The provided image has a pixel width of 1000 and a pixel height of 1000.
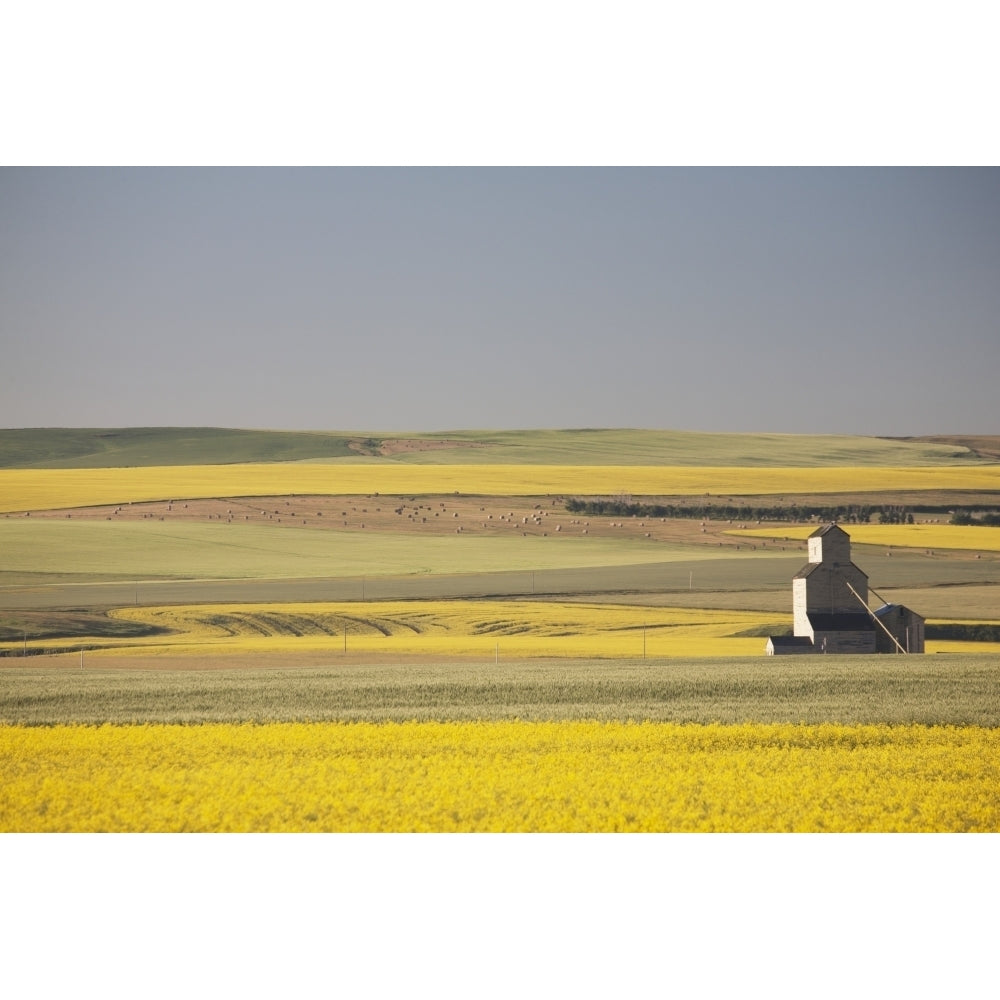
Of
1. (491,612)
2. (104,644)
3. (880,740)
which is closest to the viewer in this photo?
(880,740)

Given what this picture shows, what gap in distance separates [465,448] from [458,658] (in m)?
9.58

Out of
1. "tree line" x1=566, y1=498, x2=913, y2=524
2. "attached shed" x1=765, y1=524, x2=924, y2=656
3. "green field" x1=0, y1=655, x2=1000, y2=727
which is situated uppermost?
"tree line" x1=566, y1=498, x2=913, y2=524

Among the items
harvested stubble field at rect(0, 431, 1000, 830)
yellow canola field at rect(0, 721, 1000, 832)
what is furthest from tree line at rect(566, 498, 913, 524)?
yellow canola field at rect(0, 721, 1000, 832)

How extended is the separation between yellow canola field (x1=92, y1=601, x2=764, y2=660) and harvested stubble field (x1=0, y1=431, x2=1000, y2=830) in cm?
6

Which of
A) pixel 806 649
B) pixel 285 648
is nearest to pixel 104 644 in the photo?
pixel 285 648

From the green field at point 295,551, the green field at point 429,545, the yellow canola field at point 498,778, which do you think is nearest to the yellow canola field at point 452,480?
the green field at point 429,545

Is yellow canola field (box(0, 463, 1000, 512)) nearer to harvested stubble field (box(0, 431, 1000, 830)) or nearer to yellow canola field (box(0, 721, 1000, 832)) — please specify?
harvested stubble field (box(0, 431, 1000, 830))

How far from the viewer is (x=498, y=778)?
8469 mm

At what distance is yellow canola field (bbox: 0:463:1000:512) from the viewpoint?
19.1 meters

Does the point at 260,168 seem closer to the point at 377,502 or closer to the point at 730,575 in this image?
the point at 730,575

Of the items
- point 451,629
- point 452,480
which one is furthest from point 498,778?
point 452,480

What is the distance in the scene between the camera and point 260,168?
11.7 meters

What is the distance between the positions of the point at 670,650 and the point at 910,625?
3.07 metres

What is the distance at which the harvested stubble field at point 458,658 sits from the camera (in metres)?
8.20
